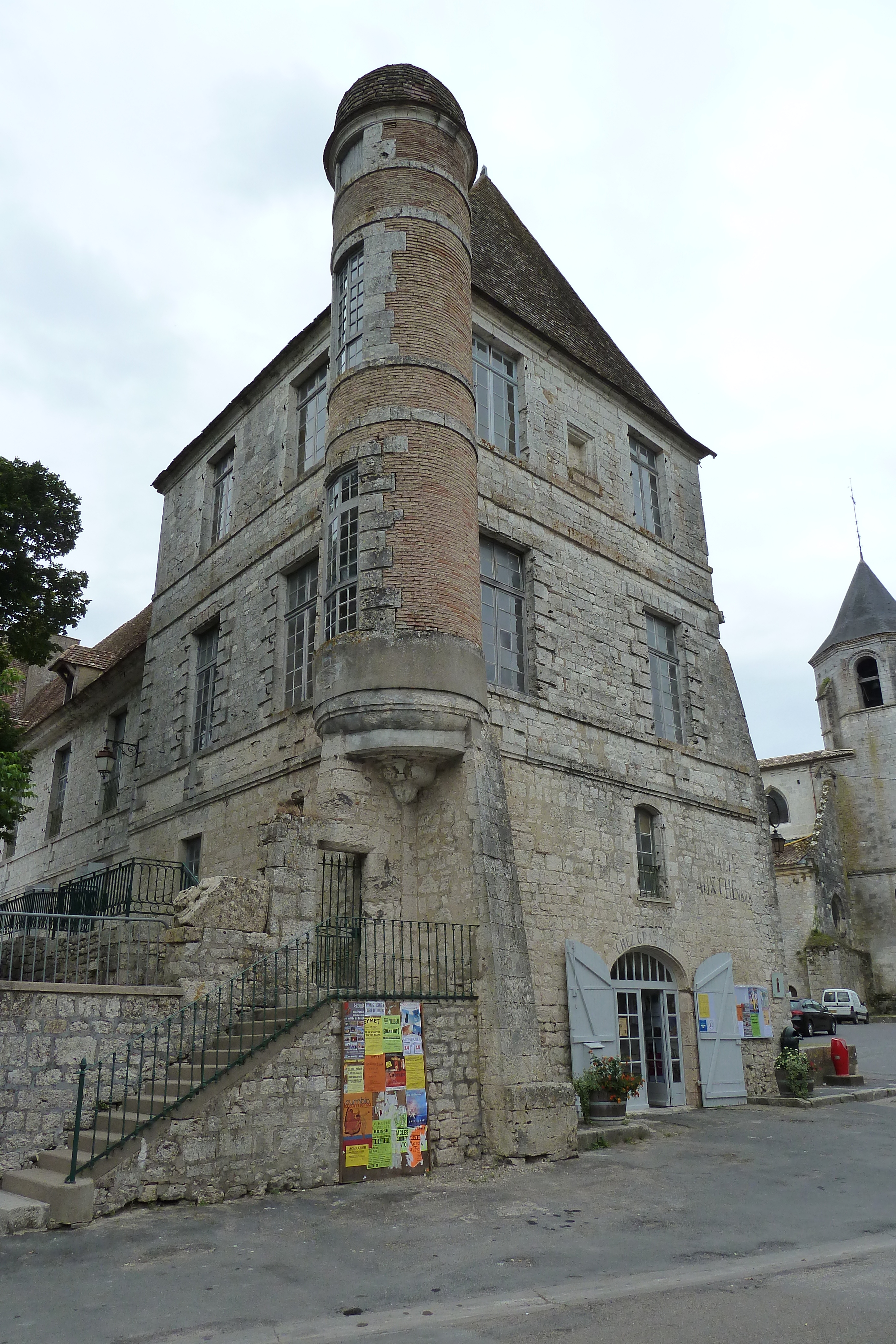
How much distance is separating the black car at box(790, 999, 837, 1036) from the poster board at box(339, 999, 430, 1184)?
2022 centimetres

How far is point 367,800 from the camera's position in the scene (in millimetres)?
10680

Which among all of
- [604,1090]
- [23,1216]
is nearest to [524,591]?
[604,1090]

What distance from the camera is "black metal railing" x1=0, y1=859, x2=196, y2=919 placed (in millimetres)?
13086

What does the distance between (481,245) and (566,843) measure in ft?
31.5

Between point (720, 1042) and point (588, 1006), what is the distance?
3316 millimetres

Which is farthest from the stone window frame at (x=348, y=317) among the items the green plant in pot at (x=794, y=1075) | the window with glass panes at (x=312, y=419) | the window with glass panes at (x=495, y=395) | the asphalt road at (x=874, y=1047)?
the asphalt road at (x=874, y=1047)

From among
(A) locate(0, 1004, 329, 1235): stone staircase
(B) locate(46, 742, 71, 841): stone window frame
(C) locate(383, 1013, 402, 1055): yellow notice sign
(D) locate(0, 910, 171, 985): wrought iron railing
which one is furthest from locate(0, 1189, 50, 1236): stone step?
(B) locate(46, 742, 71, 841): stone window frame

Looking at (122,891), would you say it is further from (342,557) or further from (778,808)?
(778,808)

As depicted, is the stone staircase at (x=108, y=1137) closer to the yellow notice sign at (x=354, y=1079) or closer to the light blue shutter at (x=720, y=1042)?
the yellow notice sign at (x=354, y=1079)

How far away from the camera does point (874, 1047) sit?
886 inches

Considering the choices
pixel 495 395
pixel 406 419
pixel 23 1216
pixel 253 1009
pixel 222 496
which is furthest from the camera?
pixel 222 496

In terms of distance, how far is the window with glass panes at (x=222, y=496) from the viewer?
55.1 ft

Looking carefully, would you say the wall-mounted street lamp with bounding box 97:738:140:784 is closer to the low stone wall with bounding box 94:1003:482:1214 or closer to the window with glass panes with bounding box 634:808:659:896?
the window with glass panes with bounding box 634:808:659:896

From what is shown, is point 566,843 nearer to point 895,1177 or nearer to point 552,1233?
point 895,1177
